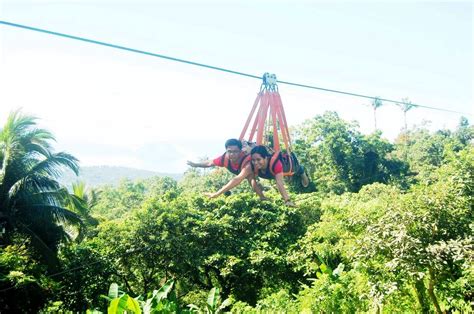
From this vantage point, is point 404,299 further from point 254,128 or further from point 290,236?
point 290,236

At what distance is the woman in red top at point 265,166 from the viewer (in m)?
5.83

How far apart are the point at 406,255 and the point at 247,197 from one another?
27.5 ft

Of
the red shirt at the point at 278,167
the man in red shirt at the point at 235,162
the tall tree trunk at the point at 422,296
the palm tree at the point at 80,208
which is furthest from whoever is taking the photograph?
the palm tree at the point at 80,208

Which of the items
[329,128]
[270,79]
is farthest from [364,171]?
[270,79]

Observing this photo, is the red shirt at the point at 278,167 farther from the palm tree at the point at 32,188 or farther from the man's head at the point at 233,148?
A: the palm tree at the point at 32,188

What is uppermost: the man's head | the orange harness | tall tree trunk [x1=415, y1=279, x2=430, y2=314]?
the orange harness

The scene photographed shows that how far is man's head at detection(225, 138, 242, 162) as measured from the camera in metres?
5.83

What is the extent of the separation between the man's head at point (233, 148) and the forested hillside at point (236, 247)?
2355mm

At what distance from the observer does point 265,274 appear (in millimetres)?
12102

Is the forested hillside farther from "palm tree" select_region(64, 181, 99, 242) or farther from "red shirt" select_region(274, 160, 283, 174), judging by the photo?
"red shirt" select_region(274, 160, 283, 174)

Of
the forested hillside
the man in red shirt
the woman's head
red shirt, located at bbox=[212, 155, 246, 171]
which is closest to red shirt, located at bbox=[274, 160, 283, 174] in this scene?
the woman's head

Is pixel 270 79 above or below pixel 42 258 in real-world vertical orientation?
above

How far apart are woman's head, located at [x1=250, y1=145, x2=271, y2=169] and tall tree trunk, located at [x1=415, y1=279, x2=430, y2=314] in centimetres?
329

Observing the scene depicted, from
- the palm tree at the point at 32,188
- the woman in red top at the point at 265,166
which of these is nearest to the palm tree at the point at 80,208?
the palm tree at the point at 32,188
